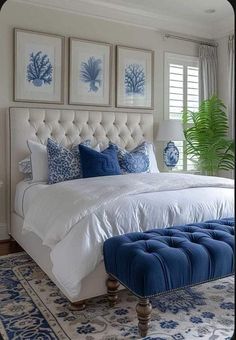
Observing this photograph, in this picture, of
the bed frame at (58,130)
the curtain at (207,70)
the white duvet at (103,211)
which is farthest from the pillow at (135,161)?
the curtain at (207,70)

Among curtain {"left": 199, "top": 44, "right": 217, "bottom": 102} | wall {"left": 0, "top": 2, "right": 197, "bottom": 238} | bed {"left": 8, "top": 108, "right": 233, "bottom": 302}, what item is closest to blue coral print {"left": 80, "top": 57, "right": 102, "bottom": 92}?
wall {"left": 0, "top": 2, "right": 197, "bottom": 238}

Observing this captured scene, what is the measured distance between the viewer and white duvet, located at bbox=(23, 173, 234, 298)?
7.25 ft

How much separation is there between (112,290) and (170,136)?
9.05 ft

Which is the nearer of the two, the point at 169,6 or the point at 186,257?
the point at 186,257

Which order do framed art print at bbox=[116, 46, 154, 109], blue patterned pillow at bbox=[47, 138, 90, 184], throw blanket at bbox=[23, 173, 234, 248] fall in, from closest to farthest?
throw blanket at bbox=[23, 173, 234, 248] → blue patterned pillow at bbox=[47, 138, 90, 184] → framed art print at bbox=[116, 46, 154, 109]

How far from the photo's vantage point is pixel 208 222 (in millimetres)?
2586

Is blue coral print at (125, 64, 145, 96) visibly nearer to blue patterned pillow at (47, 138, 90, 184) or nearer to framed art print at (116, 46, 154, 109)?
framed art print at (116, 46, 154, 109)

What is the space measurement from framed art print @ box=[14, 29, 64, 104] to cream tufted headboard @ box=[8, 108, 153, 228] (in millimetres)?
218

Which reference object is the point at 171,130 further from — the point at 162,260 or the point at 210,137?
the point at 162,260

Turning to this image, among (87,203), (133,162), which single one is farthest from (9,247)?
(87,203)

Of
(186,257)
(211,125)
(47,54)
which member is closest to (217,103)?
(211,125)

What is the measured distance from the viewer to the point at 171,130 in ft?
15.2

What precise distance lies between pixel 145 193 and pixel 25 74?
235cm

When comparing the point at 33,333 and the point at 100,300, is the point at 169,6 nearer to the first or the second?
the point at 100,300
